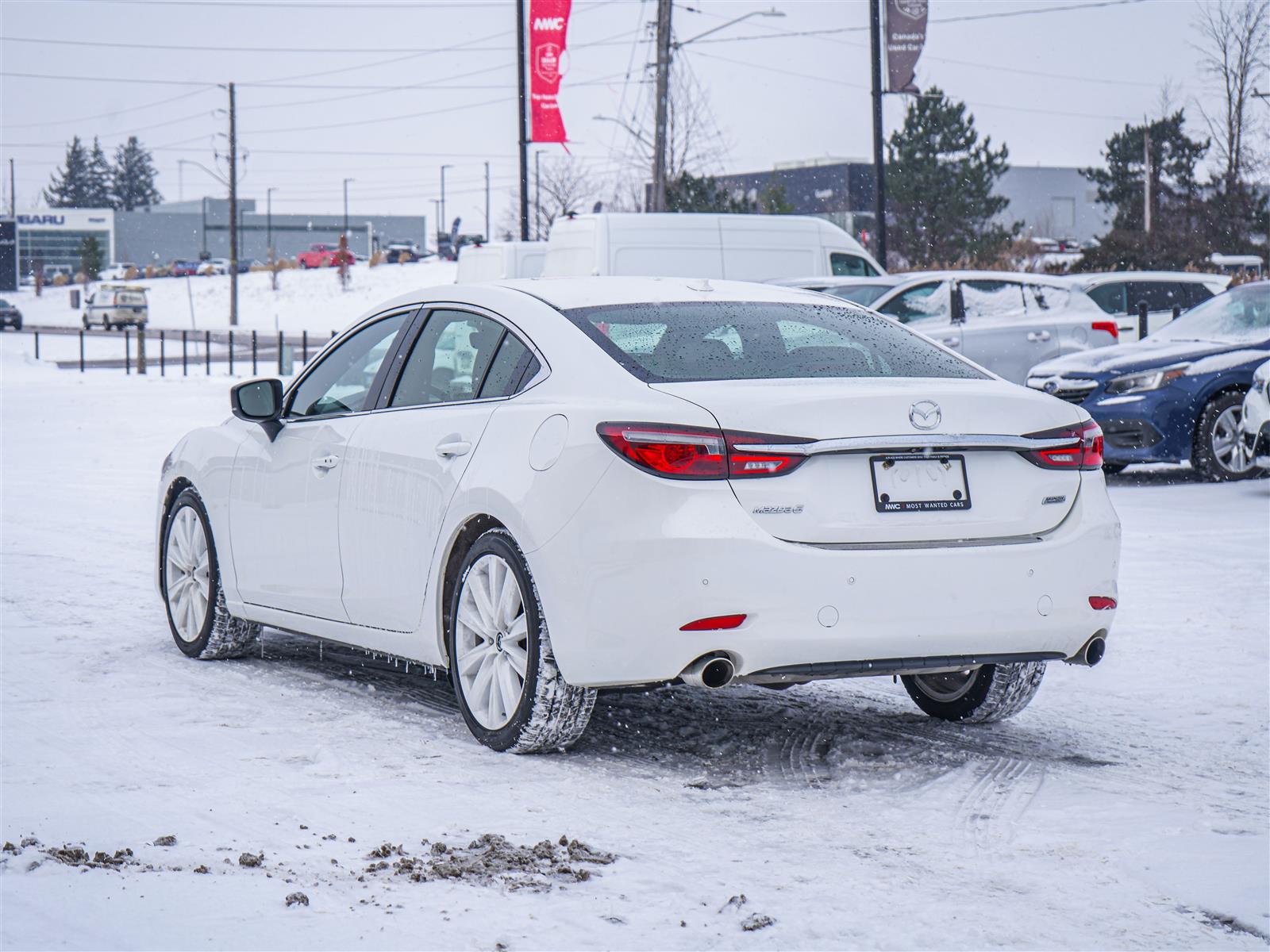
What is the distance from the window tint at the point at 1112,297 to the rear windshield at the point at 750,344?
76.1 feet

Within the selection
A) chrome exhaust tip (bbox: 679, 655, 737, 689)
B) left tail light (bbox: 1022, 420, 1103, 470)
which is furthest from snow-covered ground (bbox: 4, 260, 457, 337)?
chrome exhaust tip (bbox: 679, 655, 737, 689)

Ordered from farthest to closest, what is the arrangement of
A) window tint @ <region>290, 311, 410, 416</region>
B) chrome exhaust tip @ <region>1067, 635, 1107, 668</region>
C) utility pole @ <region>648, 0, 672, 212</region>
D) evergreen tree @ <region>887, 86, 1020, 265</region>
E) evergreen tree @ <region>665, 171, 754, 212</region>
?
evergreen tree @ <region>887, 86, 1020, 265</region> → evergreen tree @ <region>665, 171, 754, 212</region> → utility pole @ <region>648, 0, 672, 212</region> → window tint @ <region>290, 311, 410, 416</region> → chrome exhaust tip @ <region>1067, 635, 1107, 668</region>

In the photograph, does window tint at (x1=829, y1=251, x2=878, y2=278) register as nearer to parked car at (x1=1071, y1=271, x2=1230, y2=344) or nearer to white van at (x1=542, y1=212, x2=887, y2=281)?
white van at (x1=542, y1=212, x2=887, y2=281)

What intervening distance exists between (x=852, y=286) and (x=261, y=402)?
12.4 m

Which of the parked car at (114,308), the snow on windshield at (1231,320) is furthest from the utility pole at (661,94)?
the parked car at (114,308)

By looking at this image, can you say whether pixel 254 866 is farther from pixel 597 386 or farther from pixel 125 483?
pixel 125 483

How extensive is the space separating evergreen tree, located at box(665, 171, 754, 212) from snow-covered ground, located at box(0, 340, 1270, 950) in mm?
37190

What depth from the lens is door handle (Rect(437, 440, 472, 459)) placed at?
5.48 metres

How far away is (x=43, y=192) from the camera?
6403 inches

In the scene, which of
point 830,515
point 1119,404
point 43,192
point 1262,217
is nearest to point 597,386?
point 830,515

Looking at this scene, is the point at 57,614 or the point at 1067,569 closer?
the point at 1067,569

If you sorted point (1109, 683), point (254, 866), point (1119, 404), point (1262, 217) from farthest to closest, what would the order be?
1. point (1262, 217)
2. point (1119, 404)
3. point (1109, 683)
4. point (254, 866)

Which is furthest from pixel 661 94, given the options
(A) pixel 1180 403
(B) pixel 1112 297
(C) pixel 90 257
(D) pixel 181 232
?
(D) pixel 181 232

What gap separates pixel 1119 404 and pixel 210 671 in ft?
30.3
